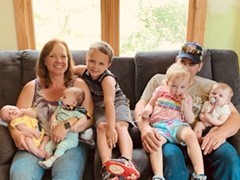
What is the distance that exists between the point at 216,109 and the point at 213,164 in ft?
1.23

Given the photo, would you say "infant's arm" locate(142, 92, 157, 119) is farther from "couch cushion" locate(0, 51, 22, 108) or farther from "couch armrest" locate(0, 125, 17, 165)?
"couch cushion" locate(0, 51, 22, 108)

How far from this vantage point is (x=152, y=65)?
2477 millimetres

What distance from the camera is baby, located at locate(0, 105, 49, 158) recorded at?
6.16ft

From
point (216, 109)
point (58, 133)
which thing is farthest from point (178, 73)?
point (58, 133)

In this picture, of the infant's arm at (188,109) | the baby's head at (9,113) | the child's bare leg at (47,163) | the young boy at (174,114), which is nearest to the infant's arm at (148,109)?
the young boy at (174,114)

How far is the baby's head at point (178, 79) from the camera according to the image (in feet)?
6.47

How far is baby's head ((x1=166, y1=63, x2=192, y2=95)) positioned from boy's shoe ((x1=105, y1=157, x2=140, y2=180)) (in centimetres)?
60

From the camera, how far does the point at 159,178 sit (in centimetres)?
174

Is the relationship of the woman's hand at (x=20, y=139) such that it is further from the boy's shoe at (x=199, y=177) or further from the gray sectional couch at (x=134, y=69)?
the boy's shoe at (x=199, y=177)

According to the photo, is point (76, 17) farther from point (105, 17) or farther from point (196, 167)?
point (196, 167)

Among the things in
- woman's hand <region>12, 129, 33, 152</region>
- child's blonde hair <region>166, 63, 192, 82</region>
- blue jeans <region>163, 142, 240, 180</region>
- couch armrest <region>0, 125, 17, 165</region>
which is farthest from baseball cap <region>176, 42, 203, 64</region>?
couch armrest <region>0, 125, 17, 165</region>

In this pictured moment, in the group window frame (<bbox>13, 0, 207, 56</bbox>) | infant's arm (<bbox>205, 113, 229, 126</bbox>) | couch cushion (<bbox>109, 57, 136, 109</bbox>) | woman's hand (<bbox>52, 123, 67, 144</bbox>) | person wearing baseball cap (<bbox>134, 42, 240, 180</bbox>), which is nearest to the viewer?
person wearing baseball cap (<bbox>134, 42, 240, 180</bbox>)

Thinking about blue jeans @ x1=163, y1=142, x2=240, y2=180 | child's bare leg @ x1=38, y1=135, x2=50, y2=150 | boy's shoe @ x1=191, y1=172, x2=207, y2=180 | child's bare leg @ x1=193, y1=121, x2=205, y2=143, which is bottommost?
boy's shoe @ x1=191, y1=172, x2=207, y2=180

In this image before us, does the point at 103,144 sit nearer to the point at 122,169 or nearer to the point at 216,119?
the point at 122,169
